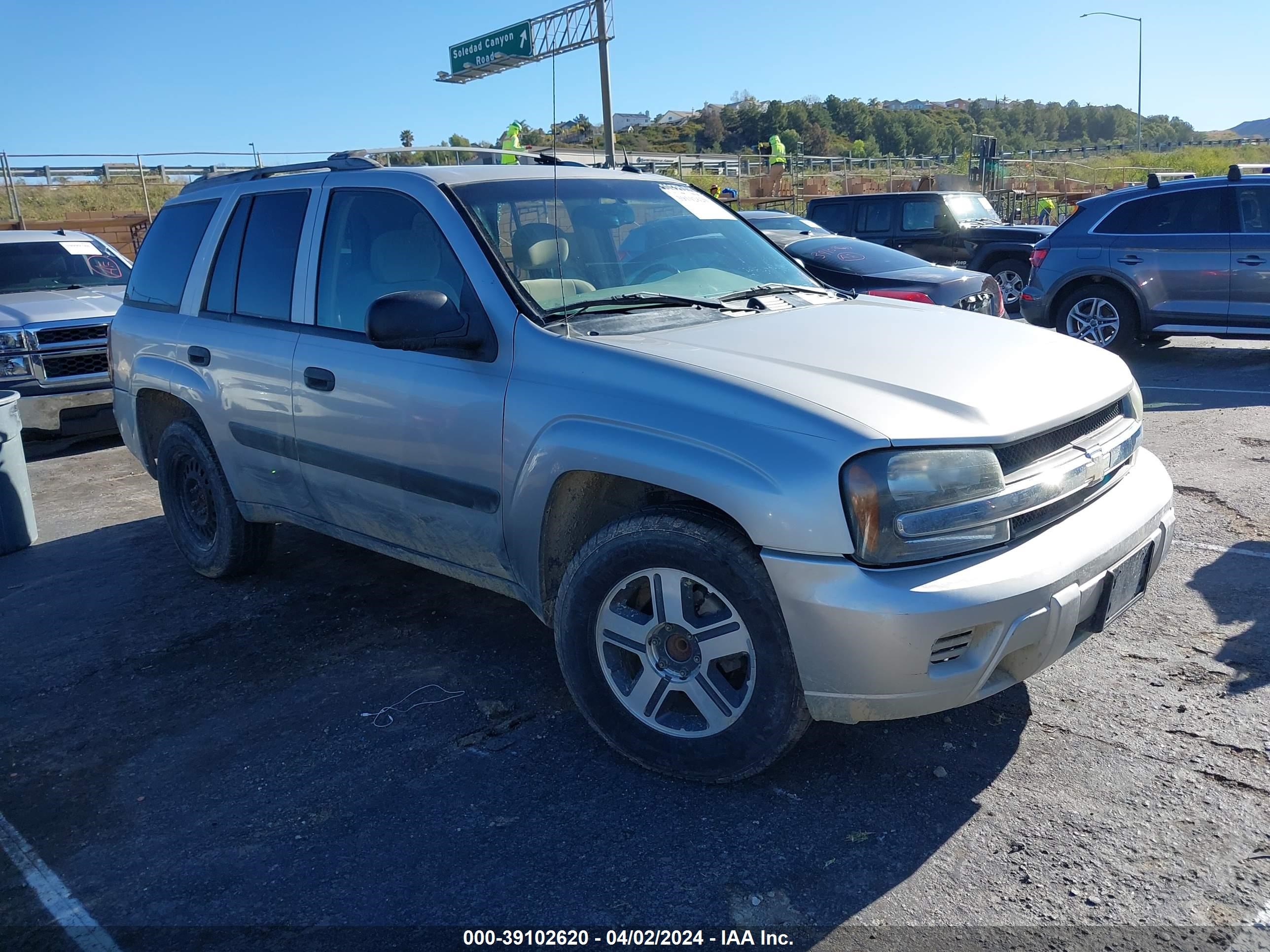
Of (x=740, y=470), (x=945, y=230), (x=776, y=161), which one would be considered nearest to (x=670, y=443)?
(x=740, y=470)

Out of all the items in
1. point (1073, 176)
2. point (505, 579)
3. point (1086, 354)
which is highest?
point (1073, 176)

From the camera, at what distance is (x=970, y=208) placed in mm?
15336

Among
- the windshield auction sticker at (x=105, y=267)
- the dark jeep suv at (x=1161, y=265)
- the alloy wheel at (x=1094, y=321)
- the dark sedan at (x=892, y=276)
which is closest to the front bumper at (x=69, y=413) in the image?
the windshield auction sticker at (x=105, y=267)

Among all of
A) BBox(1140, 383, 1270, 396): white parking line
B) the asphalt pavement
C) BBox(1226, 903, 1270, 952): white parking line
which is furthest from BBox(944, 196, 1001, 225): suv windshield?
BBox(1226, 903, 1270, 952): white parking line

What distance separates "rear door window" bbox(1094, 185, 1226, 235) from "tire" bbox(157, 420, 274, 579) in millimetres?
8741

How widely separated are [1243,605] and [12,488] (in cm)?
638

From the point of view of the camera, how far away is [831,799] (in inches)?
118

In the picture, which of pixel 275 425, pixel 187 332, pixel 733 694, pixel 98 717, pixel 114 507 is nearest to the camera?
pixel 733 694

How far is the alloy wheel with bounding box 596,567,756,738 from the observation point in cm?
294

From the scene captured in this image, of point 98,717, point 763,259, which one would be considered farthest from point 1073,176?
point 98,717

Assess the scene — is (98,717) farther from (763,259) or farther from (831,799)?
(763,259)

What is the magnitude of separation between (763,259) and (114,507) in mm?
4910

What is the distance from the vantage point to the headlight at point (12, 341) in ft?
26.5

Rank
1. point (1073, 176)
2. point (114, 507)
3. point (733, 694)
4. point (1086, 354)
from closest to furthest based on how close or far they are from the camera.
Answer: point (733, 694)
point (1086, 354)
point (114, 507)
point (1073, 176)
